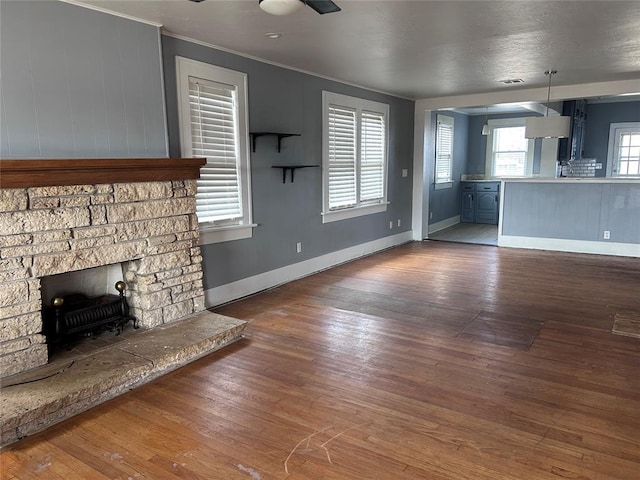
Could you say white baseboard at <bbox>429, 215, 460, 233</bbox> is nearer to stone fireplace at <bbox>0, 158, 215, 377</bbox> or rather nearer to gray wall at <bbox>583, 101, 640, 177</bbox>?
gray wall at <bbox>583, 101, 640, 177</bbox>

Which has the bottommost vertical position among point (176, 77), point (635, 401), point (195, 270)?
point (635, 401)

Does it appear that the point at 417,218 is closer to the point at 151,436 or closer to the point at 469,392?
the point at 469,392

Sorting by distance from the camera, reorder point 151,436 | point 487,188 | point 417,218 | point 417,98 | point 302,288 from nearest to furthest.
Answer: point 151,436
point 302,288
point 417,98
point 417,218
point 487,188

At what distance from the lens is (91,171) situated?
2.85 meters

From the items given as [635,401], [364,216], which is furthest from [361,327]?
[364,216]

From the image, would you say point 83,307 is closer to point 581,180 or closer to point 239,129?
point 239,129

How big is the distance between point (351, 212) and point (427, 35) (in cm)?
289

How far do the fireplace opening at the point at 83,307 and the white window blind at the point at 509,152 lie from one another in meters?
8.70

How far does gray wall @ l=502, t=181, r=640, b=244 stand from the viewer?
631 cm

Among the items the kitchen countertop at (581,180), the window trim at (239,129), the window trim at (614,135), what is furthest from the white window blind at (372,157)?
the window trim at (614,135)

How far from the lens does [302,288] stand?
16.3 ft

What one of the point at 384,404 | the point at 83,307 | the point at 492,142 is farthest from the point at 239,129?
the point at 492,142

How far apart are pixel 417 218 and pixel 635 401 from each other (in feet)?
18.1

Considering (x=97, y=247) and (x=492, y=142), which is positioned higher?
(x=492, y=142)
